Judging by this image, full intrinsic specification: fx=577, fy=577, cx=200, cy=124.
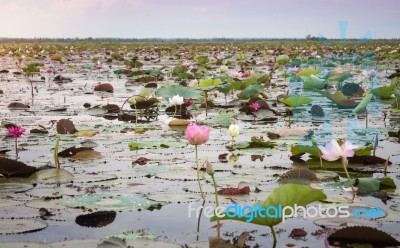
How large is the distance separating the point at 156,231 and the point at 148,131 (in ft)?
7.74

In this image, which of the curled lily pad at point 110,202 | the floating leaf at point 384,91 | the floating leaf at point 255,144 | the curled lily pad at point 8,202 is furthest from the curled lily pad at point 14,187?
the floating leaf at point 384,91

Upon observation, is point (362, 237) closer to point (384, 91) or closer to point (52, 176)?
point (52, 176)

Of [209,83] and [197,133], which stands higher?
[197,133]

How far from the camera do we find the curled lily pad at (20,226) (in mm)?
1824

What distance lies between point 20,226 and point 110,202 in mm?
379

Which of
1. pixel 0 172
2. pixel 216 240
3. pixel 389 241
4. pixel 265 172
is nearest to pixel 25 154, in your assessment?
pixel 0 172

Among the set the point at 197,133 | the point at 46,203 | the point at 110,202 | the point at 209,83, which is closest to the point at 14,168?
the point at 46,203

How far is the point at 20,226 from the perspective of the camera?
1.87 metres

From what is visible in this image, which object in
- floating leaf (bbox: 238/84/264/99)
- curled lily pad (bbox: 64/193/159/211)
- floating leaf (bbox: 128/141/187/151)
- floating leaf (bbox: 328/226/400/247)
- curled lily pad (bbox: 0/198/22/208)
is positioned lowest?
floating leaf (bbox: 128/141/187/151)

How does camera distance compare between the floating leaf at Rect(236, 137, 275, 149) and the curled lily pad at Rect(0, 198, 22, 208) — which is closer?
the curled lily pad at Rect(0, 198, 22, 208)

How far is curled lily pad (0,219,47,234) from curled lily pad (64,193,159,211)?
215 millimetres

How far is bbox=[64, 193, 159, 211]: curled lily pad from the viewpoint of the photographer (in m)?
2.09

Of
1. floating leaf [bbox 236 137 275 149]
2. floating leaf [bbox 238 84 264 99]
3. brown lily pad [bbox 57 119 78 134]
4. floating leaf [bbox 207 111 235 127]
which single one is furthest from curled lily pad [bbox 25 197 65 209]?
floating leaf [bbox 238 84 264 99]

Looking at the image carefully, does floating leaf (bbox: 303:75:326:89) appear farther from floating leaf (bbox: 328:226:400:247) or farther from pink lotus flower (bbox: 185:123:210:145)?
floating leaf (bbox: 328:226:400:247)
